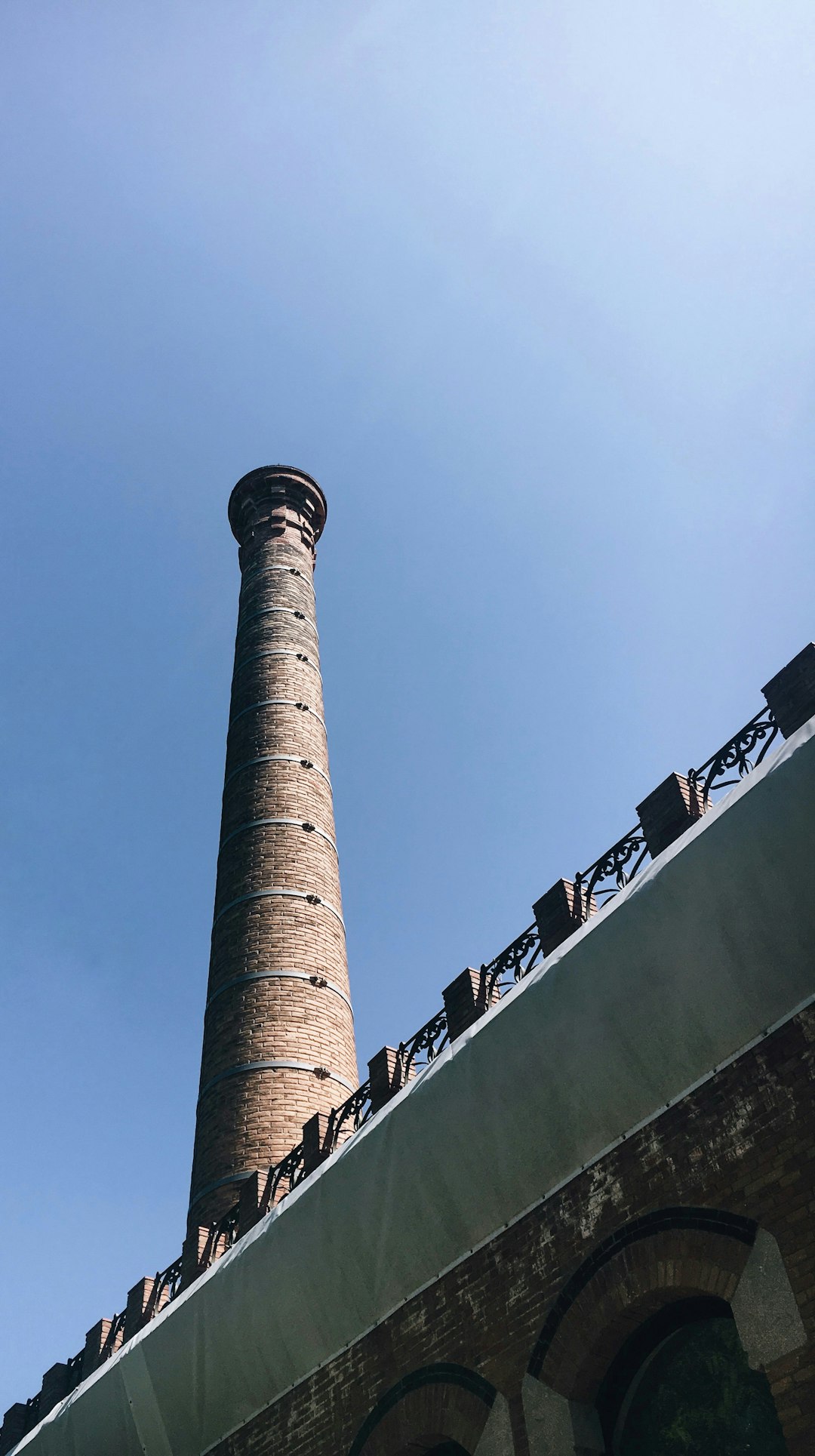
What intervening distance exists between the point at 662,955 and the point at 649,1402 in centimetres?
270

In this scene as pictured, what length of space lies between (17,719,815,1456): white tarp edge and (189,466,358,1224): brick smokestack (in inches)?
110

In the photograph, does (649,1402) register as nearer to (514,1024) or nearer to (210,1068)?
(514,1024)

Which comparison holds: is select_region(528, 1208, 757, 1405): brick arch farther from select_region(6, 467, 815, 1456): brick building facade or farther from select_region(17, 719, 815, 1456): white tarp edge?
select_region(17, 719, 815, 1456): white tarp edge

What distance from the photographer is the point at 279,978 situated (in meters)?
14.9

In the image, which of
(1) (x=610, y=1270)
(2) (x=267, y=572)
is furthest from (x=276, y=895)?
(1) (x=610, y=1270)

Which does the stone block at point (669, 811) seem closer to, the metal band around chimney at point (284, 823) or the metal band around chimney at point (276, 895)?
the metal band around chimney at point (276, 895)

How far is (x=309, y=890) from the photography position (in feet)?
52.9

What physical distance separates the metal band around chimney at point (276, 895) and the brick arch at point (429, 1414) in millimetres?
7835

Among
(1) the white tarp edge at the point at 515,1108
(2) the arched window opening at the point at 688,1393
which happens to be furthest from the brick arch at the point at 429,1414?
(2) the arched window opening at the point at 688,1393

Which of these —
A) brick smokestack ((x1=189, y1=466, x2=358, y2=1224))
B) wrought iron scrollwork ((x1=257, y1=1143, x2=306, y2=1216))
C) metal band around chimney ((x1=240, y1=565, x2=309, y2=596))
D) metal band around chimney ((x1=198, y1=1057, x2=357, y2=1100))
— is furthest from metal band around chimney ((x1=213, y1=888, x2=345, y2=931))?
metal band around chimney ((x1=240, y1=565, x2=309, y2=596))

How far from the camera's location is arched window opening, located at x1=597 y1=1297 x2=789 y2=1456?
6.84 metres

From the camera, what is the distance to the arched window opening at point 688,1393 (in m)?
6.84

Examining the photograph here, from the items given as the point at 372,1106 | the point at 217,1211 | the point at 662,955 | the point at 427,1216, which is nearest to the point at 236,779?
the point at 217,1211

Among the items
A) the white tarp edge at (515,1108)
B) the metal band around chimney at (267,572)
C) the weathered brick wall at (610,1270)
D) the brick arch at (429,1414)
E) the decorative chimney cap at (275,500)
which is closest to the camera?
the weathered brick wall at (610,1270)
